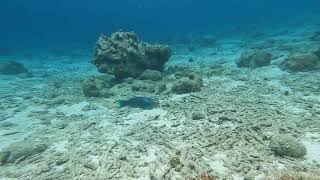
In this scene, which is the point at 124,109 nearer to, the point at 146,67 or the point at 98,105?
the point at 98,105

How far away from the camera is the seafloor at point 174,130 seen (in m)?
7.66

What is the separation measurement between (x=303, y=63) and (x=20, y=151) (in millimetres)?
12729

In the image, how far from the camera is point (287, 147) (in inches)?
306

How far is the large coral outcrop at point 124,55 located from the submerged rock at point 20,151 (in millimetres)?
7042

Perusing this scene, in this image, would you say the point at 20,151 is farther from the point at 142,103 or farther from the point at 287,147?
the point at 287,147

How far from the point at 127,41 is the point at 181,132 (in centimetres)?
818

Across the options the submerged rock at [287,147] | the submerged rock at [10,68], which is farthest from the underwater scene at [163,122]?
the submerged rock at [10,68]

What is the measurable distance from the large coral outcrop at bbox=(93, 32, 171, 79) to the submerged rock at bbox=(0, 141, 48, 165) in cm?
704

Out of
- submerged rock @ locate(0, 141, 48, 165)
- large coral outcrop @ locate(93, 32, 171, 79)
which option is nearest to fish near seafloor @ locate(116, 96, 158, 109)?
large coral outcrop @ locate(93, 32, 171, 79)

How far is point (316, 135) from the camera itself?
8695mm

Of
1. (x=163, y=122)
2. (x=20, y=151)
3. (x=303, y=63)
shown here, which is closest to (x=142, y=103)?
(x=163, y=122)

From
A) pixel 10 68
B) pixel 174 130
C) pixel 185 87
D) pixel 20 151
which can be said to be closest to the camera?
pixel 20 151

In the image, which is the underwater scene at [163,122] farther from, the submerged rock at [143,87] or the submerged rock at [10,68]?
the submerged rock at [10,68]

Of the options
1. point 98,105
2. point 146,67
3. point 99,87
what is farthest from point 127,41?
point 98,105
